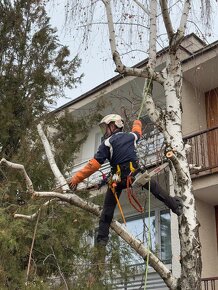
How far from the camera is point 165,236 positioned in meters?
11.4

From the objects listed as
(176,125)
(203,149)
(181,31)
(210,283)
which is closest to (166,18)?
(181,31)

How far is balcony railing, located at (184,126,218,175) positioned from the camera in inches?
424

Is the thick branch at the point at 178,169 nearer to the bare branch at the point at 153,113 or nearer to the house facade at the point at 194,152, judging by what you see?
the bare branch at the point at 153,113

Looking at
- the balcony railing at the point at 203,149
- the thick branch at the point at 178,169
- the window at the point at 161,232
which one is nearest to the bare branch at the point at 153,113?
the thick branch at the point at 178,169

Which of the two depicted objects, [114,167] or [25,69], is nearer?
[114,167]

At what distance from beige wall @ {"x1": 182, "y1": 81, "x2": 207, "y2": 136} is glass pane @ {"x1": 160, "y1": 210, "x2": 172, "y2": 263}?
6.66 ft

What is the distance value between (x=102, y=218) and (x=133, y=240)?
477 millimetres

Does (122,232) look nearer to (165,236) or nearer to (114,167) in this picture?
(114,167)

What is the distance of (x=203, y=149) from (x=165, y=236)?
2216 millimetres

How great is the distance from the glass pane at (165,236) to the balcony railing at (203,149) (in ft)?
5.14

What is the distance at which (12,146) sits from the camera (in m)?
9.27

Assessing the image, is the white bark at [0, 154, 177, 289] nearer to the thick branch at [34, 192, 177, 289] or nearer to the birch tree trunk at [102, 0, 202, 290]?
the thick branch at [34, 192, 177, 289]

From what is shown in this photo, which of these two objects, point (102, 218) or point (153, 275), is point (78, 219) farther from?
point (153, 275)

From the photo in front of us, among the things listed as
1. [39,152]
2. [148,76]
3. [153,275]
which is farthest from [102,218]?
[153,275]
